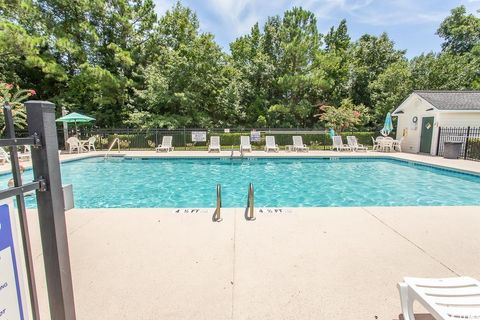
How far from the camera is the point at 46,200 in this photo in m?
1.24

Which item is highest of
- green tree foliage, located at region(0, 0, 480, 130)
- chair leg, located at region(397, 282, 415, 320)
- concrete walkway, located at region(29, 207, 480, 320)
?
green tree foliage, located at region(0, 0, 480, 130)

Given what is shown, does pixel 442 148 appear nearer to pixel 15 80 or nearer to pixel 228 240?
pixel 228 240

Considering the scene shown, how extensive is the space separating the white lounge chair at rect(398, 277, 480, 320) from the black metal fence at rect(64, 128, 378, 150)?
14.9 m

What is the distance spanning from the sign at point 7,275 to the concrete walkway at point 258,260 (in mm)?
1224

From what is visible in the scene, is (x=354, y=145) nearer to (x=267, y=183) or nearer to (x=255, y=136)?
(x=255, y=136)

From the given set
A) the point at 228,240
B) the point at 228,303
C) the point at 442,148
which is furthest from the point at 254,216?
the point at 442,148

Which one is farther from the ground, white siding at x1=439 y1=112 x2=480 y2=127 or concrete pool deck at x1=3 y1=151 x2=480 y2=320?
white siding at x1=439 y1=112 x2=480 y2=127

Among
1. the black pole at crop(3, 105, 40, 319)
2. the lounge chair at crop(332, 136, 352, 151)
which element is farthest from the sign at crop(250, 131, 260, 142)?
the black pole at crop(3, 105, 40, 319)

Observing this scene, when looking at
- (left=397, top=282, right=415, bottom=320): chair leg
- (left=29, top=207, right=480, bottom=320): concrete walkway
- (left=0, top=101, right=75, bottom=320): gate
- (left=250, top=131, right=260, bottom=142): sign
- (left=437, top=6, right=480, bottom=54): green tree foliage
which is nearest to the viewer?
(left=0, top=101, right=75, bottom=320): gate

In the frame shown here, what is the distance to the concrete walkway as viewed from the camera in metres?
2.24

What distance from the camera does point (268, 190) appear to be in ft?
26.1

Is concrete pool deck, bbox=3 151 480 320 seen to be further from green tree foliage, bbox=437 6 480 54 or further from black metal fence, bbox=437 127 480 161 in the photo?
green tree foliage, bbox=437 6 480 54

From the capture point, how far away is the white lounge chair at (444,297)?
1.59 m

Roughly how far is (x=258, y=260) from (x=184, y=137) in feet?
48.2
